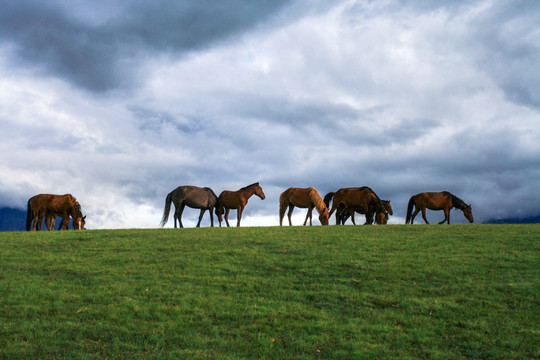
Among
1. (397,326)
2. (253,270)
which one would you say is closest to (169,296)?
(253,270)

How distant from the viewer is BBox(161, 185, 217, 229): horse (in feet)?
105

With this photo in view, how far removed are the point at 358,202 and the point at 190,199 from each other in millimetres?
11511

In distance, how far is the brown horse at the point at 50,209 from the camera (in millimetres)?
30219

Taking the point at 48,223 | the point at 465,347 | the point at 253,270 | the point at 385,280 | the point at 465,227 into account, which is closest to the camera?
the point at 465,347

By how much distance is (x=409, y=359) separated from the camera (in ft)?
27.0

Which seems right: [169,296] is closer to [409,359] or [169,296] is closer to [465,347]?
[409,359]

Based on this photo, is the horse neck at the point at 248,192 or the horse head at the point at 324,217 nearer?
the horse head at the point at 324,217

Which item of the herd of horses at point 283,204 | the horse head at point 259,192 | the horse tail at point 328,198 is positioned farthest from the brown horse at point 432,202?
the horse head at point 259,192

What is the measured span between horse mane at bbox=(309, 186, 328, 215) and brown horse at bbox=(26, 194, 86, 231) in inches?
606

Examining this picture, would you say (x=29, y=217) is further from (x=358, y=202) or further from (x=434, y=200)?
(x=434, y=200)

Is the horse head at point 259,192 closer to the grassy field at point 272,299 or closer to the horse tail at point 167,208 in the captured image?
the horse tail at point 167,208

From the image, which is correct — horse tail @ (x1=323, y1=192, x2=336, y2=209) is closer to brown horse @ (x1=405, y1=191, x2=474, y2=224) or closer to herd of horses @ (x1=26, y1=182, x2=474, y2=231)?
herd of horses @ (x1=26, y1=182, x2=474, y2=231)

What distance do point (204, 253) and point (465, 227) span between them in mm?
14480

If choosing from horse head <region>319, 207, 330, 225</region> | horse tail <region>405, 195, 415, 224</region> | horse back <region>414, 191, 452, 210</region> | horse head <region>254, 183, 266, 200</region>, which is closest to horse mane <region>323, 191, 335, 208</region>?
horse head <region>319, 207, 330, 225</region>
